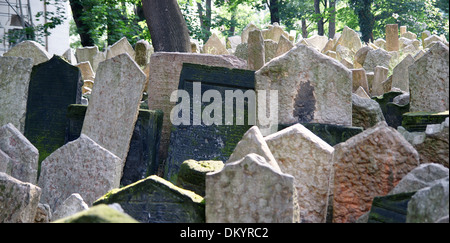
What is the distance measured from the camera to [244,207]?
3260 mm

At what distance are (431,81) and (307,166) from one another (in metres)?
2.13

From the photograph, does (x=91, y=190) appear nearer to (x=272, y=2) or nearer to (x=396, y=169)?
(x=396, y=169)

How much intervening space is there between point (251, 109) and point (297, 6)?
20.5m

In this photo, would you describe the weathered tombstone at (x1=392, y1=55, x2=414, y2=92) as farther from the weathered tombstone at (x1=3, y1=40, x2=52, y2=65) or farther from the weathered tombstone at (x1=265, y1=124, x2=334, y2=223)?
the weathered tombstone at (x1=265, y1=124, x2=334, y2=223)

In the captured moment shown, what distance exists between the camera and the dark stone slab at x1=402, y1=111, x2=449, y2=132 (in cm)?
493

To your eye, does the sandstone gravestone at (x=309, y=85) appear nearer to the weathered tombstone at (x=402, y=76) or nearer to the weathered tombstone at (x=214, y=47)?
the weathered tombstone at (x=402, y=76)

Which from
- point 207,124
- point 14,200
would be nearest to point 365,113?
point 207,124

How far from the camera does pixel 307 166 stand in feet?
12.7

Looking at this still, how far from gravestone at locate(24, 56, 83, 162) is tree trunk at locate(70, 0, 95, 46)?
7.55m

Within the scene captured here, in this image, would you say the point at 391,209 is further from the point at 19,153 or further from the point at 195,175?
the point at 19,153

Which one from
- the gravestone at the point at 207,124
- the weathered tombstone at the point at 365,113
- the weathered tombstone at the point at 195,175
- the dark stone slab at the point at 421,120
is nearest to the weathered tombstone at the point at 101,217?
the weathered tombstone at the point at 195,175

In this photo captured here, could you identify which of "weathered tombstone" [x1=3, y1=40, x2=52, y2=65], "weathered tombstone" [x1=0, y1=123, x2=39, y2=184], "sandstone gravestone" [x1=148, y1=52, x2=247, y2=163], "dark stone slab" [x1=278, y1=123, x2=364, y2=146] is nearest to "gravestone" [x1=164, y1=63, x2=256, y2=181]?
"sandstone gravestone" [x1=148, y1=52, x2=247, y2=163]

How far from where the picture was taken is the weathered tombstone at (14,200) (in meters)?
3.83
